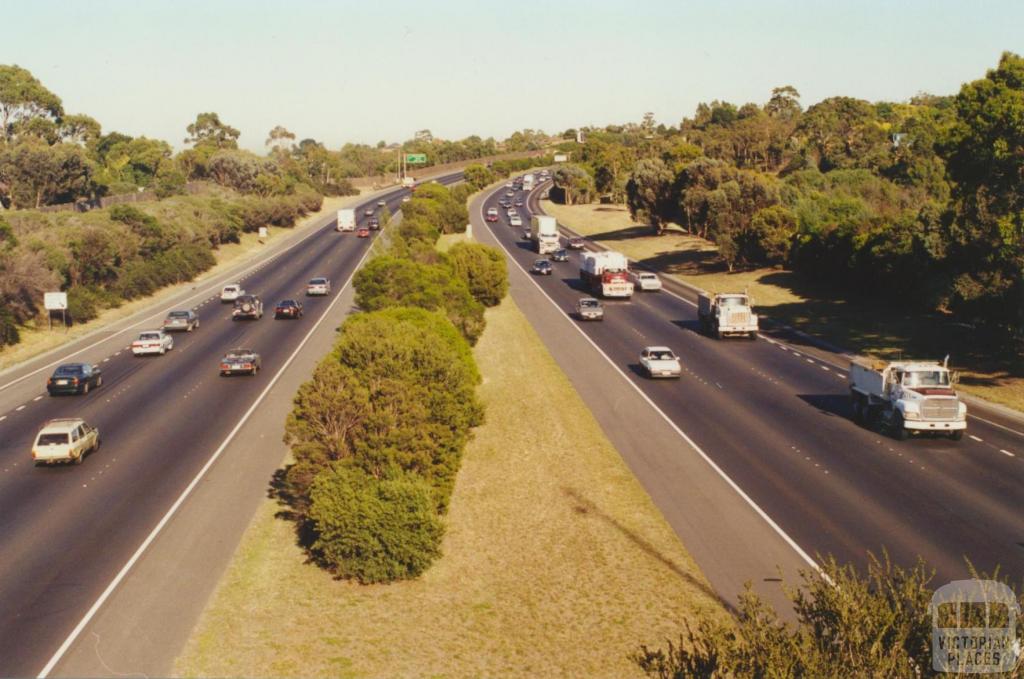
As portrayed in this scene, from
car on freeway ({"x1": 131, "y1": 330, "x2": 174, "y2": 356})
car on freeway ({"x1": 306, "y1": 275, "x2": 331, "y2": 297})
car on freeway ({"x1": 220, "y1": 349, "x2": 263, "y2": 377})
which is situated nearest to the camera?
car on freeway ({"x1": 220, "y1": 349, "x2": 263, "y2": 377})


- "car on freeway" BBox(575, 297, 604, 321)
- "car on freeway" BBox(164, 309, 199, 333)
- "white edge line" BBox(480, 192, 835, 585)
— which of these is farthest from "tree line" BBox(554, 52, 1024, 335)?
"car on freeway" BBox(164, 309, 199, 333)

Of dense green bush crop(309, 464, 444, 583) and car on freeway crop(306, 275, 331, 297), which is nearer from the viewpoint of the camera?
dense green bush crop(309, 464, 444, 583)

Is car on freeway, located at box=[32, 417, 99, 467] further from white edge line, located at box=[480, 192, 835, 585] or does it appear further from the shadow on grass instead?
white edge line, located at box=[480, 192, 835, 585]

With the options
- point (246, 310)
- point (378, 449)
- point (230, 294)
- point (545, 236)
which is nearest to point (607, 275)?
point (246, 310)

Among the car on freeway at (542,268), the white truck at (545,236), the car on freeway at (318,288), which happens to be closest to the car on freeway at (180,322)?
the car on freeway at (318,288)

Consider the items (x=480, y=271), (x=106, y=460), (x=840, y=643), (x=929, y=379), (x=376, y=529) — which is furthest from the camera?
(x=480, y=271)

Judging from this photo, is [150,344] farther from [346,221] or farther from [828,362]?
[346,221]

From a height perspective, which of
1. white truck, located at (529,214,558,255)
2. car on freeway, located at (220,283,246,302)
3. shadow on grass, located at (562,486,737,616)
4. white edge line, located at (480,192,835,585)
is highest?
white truck, located at (529,214,558,255)
